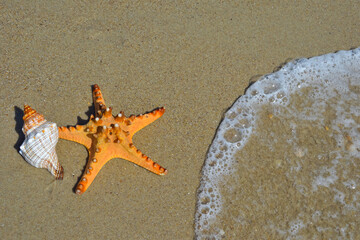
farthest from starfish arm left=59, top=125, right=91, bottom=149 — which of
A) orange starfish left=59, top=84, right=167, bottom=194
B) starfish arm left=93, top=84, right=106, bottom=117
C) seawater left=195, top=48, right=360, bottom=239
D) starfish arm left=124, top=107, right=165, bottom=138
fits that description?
seawater left=195, top=48, right=360, bottom=239

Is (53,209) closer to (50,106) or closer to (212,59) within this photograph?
(50,106)

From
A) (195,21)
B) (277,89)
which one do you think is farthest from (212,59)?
(277,89)

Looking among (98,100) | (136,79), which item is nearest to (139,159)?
(98,100)

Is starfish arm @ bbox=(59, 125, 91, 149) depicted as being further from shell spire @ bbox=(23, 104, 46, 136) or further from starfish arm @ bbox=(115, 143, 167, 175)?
starfish arm @ bbox=(115, 143, 167, 175)

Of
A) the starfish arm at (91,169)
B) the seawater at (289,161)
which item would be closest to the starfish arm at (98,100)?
the starfish arm at (91,169)

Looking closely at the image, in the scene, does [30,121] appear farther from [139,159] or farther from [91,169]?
[139,159]

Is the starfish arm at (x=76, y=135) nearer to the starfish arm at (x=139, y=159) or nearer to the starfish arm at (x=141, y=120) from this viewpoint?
A: the starfish arm at (x=139, y=159)
